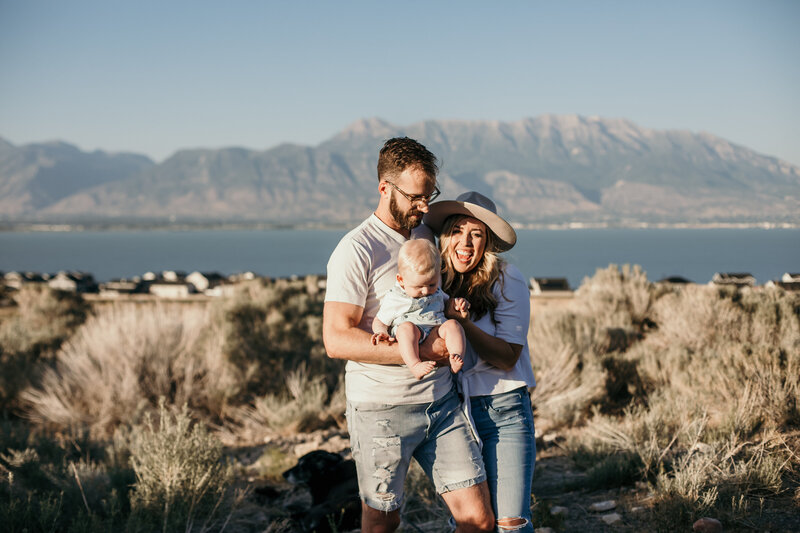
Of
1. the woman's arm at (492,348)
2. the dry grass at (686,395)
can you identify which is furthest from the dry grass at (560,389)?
the woman's arm at (492,348)

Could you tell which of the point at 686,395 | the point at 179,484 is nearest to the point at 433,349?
the point at 179,484

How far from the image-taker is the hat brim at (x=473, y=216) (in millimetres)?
3100

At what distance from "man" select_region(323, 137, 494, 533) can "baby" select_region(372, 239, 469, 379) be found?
0.06 meters

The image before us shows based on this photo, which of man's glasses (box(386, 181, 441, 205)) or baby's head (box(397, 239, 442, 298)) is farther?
man's glasses (box(386, 181, 441, 205))

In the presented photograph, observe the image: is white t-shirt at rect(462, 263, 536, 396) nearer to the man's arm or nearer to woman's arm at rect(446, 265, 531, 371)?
woman's arm at rect(446, 265, 531, 371)

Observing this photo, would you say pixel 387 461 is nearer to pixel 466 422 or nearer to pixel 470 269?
pixel 466 422

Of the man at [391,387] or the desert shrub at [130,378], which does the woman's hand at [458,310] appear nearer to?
the man at [391,387]

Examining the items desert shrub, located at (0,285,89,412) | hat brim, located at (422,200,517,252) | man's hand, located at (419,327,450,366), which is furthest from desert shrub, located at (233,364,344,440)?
man's hand, located at (419,327,450,366)

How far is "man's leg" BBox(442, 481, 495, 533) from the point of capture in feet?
9.22

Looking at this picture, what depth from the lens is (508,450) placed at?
293cm

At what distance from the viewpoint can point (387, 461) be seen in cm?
283

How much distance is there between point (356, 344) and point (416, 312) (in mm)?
298

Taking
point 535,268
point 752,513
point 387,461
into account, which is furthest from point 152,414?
point 535,268

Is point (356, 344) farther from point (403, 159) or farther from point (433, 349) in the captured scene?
point (403, 159)
